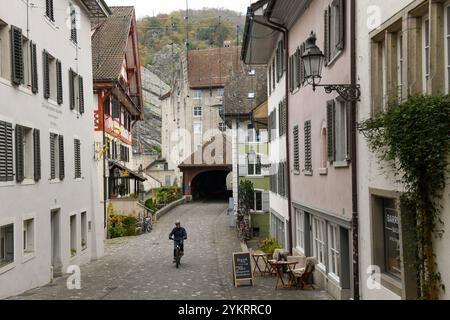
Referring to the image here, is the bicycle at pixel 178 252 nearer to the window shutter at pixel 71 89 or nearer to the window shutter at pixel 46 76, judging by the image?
the window shutter at pixel 71 89

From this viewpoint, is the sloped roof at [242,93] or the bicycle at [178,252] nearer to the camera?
the bicycle at [178,252]

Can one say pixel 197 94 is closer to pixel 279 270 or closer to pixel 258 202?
pixel 258 202

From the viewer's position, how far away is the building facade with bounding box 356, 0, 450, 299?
7.66 m

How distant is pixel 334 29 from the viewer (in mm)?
13570

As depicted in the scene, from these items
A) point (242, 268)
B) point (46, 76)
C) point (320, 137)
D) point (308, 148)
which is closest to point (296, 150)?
point (308, 148)

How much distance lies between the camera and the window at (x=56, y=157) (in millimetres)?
19406

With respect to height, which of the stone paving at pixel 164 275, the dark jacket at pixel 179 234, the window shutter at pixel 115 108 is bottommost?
the stone paving at pixel 164 275

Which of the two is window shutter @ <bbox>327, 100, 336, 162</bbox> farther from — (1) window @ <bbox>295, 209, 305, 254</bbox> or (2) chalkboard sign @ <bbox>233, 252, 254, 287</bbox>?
(1) window @ <bbox>295, 209, 305, 254</bbox>

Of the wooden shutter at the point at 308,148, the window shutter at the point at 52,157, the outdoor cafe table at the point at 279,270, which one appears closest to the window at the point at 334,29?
the wooden shutter at the point at 308,148

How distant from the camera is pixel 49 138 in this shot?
18938 millimetres

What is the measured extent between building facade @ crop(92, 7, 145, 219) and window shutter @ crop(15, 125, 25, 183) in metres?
13.6

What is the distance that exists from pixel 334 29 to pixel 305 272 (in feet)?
18.7
